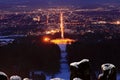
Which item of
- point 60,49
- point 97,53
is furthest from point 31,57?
point 97,53

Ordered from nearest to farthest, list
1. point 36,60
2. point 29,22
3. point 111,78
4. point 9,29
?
point 111,78, point 36,60, point 9,29, point 29,22

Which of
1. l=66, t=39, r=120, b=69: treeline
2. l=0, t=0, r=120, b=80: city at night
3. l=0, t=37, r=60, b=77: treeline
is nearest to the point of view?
l=0, t=0, r=120, b=80: city at night

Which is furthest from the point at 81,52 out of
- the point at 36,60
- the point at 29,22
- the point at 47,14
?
the point at 47,14

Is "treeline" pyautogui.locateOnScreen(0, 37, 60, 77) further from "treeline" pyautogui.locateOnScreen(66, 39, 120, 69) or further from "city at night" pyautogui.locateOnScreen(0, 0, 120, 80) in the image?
"treeline" pyautogui.locateOnScreen(66, 39, 120, 69)

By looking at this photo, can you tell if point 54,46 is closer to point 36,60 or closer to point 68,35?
point 36,60

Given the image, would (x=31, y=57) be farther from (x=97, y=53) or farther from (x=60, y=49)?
(x=97, y=53)

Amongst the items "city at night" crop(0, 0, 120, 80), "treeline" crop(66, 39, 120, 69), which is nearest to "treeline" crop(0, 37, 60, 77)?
"city at night" crop(0, 0, 120, 80)

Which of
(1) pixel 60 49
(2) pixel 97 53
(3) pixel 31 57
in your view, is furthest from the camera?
(1) pixel 60 49
